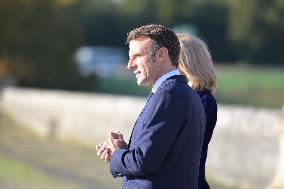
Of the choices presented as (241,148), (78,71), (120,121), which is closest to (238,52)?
(78,71)

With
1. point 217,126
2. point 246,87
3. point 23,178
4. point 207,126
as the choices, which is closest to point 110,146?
point 207,126

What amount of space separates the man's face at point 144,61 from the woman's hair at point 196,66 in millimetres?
930

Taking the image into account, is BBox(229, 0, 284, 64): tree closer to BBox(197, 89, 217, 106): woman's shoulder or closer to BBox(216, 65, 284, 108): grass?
BBox(216, 65, 284, 108): grass

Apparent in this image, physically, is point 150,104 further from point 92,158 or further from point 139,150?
point 92,158

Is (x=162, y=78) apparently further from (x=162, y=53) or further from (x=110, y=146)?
(x=110, y=146)

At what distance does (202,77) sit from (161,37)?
1097 millimetres

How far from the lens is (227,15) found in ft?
255

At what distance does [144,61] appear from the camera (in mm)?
3543

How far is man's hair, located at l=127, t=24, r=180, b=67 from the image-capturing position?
3492 millimetres

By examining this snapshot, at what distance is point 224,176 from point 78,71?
29033 millimetres

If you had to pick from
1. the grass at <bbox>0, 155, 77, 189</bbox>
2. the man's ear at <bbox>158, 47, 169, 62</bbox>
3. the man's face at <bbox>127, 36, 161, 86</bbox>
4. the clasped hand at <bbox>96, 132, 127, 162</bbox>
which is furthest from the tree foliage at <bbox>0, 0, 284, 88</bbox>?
the man's ear at <bbox>158, 47, 169, 62</bbox>

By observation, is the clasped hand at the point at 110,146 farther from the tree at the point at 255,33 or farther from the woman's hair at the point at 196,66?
the tree at the point at 255,33

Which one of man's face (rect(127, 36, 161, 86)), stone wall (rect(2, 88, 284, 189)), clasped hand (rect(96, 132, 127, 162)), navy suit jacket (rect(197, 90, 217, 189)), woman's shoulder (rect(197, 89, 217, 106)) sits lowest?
stone wall (rect(2, 88, 284, 189))

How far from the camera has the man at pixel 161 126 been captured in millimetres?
3334
